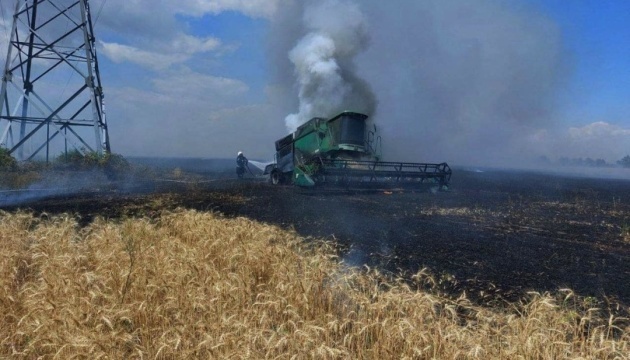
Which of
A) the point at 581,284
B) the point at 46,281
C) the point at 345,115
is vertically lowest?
the point at 581,284

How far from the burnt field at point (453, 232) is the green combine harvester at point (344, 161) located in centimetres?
Answer: 82

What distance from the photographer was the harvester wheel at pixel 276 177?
2319cm

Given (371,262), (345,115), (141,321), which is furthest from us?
(345,115)

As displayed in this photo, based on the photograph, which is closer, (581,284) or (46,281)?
(46,281)

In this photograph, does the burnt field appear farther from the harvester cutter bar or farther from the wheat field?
the wheat field

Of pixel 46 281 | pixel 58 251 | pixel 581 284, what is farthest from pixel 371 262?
pixel 58 251

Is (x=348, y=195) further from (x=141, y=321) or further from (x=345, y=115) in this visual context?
(x=141, y=321)

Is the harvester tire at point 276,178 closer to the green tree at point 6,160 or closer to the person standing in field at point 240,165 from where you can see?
the person standing in field at point 240,165

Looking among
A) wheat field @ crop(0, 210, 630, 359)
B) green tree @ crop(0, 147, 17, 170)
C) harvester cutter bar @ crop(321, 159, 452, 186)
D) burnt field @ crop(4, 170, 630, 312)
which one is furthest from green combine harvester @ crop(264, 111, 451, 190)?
green tree @ crop(0, 147, 17, 170)

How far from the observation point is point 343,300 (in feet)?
14.6

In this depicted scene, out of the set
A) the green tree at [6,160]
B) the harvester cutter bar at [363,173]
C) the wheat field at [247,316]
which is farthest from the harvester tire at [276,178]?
the wheat field at [247,316]

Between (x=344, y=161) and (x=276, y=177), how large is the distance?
695 centimetres

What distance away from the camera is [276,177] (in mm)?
23500

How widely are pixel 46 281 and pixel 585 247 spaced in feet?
34.4
